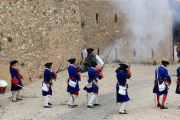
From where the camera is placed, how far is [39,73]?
575 inches

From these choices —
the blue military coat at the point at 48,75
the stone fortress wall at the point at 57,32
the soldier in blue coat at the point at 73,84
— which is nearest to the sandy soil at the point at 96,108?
the soldier in blue coat at the point at 73,84

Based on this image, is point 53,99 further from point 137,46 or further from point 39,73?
point 137,46

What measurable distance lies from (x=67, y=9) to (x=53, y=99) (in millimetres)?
5311

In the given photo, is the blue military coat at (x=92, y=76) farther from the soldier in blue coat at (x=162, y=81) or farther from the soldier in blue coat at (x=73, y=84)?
the soldier in blue coat at (x=162, y=81)

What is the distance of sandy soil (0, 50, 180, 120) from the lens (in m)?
9.45

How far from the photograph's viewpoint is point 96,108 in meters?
10.4

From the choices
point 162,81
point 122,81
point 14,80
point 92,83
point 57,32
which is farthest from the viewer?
point 57,32

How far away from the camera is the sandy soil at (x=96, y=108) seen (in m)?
9.45

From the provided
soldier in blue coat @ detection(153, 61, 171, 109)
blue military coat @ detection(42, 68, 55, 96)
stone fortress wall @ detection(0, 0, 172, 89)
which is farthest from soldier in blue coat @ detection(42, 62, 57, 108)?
stone fortress wall @ detection(0, 0, 172, 89)

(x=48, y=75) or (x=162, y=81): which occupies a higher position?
(x=48, y=75)

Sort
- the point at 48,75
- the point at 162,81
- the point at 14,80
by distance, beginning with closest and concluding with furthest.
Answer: the point at 162,81, the point at 48,75, the point at 14,80

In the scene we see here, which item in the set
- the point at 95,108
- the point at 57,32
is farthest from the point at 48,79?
the point at 57,32

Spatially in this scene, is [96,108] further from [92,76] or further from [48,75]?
[48,75]

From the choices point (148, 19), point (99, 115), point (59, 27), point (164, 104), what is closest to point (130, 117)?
point (99, 115)
